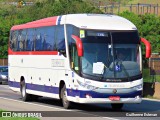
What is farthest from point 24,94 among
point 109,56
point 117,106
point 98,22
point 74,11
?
point 74,11

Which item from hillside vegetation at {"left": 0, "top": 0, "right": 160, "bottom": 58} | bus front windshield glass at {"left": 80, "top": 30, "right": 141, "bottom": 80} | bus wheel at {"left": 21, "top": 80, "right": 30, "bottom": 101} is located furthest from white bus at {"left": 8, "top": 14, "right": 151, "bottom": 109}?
hillside vegetation at {"left": 0, "top": 0, "right": 160, "bottom": 58}

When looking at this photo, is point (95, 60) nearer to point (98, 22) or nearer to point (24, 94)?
point (98, 22)

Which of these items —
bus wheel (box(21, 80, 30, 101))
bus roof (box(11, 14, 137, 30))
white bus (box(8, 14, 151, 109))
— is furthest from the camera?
bus wheel (box(21, 80, 30, 101))

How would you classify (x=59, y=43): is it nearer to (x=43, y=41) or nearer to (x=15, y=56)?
(x=43, y=41)

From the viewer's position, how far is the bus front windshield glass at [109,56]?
21.7m

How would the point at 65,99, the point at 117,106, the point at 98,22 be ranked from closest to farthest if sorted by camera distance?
the point at 98,22, the point at 65,99, the point at 117,106

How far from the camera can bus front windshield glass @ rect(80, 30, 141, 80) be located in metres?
21.7

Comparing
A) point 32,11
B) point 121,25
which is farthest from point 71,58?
point 32,11

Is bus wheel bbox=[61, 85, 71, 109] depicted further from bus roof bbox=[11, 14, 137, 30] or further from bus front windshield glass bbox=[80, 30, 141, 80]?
bus roof bbox=[11, 14, 137, 30]

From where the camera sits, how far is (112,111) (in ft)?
74.2

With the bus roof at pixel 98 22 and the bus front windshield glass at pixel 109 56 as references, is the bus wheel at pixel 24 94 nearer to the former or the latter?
the bus roof at pixel 98 22

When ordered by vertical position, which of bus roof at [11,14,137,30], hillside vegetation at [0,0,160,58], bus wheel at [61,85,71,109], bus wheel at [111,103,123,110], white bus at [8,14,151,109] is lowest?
hillside vegetation at [0,0,160,58]

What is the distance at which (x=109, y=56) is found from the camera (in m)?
21.9

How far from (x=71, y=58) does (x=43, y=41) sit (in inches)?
154
